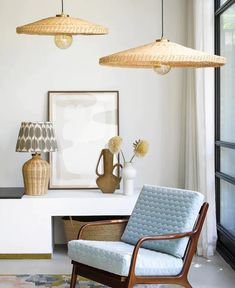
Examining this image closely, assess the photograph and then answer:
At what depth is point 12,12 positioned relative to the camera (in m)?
6.42

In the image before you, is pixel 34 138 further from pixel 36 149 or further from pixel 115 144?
pixel 115 144

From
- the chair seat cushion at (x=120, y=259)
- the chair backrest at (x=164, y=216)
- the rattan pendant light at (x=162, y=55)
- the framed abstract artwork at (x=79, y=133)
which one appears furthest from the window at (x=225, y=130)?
the rattan pendant light at (x=162, y=55)

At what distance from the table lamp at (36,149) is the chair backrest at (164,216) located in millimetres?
1364

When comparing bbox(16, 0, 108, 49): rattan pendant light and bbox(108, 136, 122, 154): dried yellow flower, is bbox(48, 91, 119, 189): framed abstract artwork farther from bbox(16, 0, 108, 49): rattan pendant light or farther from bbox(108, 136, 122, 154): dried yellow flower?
bbox(16, 0, 108, 49): rattan pendant light

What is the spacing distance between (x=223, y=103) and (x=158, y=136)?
0.88m

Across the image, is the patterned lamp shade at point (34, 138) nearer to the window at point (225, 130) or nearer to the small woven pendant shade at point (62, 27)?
the window at point (225, 130)

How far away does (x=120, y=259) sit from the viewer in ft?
13.5

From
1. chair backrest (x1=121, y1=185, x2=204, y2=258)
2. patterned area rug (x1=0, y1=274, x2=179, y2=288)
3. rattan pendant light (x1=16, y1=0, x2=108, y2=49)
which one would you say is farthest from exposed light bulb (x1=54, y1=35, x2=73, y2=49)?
patterned area rug (x1=0, y1=274, x2=179, y2=288)

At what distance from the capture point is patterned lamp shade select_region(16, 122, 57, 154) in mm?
5910

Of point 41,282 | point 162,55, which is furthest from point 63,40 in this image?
point 41,282

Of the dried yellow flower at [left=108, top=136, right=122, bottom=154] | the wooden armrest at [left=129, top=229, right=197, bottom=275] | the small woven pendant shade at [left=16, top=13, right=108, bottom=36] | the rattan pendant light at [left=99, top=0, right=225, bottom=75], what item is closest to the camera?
the rattan pendant light at [left=99, top=0, right=225, bottom=75]

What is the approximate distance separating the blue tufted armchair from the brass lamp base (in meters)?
1.40

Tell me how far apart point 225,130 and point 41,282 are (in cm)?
224

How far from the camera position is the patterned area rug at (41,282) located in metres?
4.94
